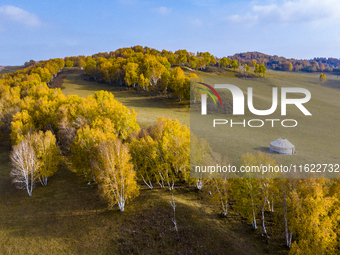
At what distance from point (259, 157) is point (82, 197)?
107 feet

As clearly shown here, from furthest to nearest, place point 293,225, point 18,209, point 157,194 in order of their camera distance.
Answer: point 157,194 → point 18,209 → point 293,225

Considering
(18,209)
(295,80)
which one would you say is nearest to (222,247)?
(18,209)

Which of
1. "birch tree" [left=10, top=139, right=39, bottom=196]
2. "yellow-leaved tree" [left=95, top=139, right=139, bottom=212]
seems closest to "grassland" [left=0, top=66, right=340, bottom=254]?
"yellow-leaved tree" [left=95, top=139, right=139, bottom=212]

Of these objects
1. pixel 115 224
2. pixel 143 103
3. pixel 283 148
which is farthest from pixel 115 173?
pixel 143 103

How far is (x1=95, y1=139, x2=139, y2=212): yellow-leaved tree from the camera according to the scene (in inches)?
1309

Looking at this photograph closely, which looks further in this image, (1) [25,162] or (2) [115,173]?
(1) [25,162]

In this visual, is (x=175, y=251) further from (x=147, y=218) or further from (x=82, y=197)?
(x=82, y=197)

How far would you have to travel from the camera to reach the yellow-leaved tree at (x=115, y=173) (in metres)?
33.2

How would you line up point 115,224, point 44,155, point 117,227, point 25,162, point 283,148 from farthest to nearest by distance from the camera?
1. point 283,148
2. point 44,155
3. point 25,162
4. point 115,224
5. point 117,227

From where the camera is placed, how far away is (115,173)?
1314 inches

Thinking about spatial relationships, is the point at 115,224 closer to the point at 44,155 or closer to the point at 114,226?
the point at 114,226

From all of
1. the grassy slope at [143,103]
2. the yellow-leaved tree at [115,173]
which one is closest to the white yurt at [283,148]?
the grassy slope at [143,103]

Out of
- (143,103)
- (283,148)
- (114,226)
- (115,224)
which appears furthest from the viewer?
(143,103)

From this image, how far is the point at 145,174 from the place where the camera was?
41656 millimetres
